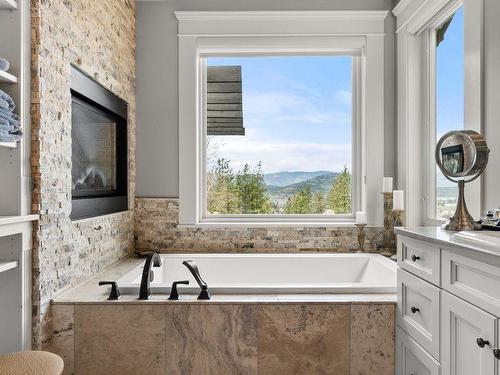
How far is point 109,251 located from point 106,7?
5.26 ft

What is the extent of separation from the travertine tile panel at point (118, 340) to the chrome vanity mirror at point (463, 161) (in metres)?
1.42

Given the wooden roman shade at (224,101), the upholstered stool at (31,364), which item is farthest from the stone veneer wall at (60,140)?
the wooden roman shade at (224,101)

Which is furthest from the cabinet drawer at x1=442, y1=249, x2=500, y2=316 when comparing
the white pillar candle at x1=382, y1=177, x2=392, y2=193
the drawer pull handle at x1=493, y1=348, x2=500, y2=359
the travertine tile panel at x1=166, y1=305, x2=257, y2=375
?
the white pillar candle at x1=382, y1=177, x2=392, y2=193

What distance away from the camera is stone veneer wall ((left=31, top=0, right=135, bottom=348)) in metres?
1.86

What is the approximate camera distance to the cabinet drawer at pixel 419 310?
1647mm

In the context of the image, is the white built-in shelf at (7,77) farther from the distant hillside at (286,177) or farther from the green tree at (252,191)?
the distant hillside at (286,177)

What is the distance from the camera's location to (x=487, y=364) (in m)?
1.30

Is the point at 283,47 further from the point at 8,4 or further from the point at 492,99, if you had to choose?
the point at 8,4

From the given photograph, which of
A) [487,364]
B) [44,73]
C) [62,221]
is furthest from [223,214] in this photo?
[487,364]

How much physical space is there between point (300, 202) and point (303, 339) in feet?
5.46

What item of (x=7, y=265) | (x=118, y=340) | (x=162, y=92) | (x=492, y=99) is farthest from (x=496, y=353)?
(x=162, y=92)

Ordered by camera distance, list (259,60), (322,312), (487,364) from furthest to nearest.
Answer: (259,60)
(322,312)
(487,364)

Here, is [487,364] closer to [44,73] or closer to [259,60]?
[44,73]

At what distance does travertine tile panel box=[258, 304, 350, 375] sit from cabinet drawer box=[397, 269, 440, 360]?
0.85ft
